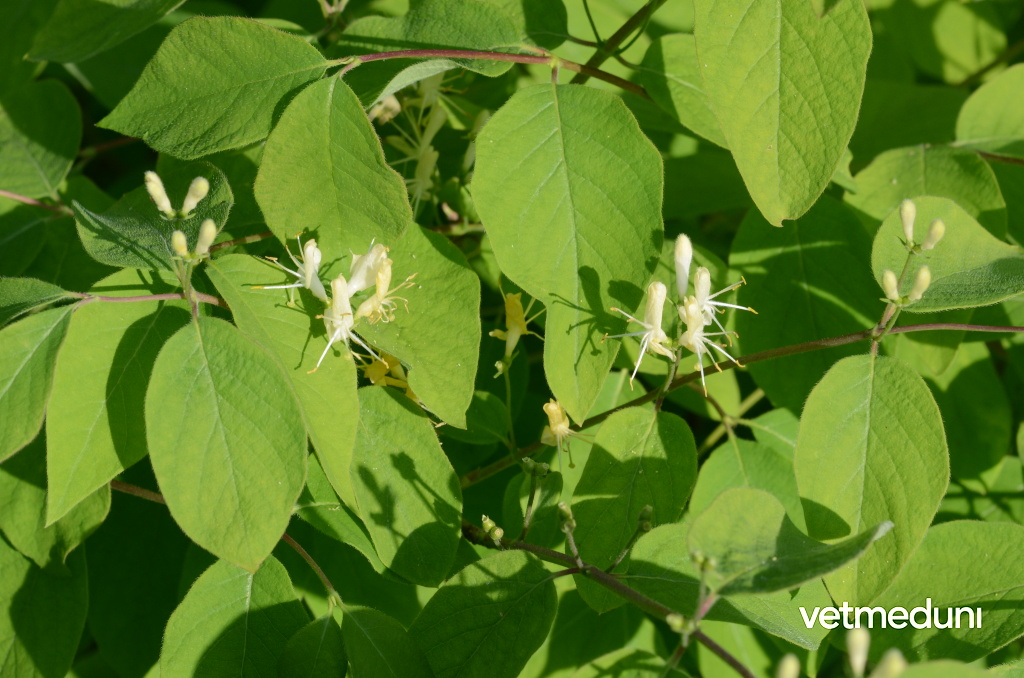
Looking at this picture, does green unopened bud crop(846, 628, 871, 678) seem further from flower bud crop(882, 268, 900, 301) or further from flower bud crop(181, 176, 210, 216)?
flower bud crop(181, 176, 210, 216)

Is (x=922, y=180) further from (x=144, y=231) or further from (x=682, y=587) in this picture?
(x=144, y=231)

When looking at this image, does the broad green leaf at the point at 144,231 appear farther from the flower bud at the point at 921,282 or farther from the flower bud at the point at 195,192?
the flower bud at the point at 921,282

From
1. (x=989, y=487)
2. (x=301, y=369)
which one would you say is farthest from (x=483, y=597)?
(x=989, y=487)

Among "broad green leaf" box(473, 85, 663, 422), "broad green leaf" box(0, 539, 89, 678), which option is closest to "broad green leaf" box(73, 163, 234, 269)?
"broad green leaf" box(473, 85, 663, 422)

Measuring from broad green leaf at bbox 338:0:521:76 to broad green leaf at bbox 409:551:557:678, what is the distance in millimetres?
709

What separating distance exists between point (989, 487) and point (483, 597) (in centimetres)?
109

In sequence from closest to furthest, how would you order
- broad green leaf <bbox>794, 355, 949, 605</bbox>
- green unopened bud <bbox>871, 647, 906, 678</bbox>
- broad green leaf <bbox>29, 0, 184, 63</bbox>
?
green unopened bud <bbox>871, 647, 906, 678</bbox> → broad green leaf <bbox>794, 355, 949, 605</bbox> → broad green leaf <bbox>29, 0, 184, 63</bbox>

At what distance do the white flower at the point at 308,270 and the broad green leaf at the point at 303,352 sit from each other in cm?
2

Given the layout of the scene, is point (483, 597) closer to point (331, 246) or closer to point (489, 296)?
point (331, 246)

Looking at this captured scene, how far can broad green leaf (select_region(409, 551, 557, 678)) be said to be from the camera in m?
1.10

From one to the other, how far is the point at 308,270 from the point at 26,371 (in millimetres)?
380

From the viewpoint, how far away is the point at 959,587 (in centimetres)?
123

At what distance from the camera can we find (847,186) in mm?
1537


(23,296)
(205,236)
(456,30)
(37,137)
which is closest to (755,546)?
(205,236)
